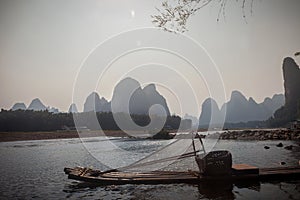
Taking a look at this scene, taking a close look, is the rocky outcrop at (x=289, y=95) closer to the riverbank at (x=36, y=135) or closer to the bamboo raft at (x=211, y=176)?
the riverbank at (x=36, y=135)

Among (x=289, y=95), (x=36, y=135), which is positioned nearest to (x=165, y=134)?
(x=36, y=135)

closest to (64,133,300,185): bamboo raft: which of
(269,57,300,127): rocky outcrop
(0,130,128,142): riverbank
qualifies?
(0,130,128,142): riverbank

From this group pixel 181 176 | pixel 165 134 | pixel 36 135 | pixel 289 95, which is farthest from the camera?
pixel 289 95

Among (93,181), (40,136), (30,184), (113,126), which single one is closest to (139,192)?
(93,181)

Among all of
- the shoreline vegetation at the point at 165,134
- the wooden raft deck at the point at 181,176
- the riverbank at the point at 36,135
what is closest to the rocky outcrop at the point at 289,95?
the shoreline vegetation at the point at 165,134

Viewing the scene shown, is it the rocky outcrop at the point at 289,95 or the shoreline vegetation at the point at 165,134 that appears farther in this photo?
the rocky outcrop at the point at 289,95

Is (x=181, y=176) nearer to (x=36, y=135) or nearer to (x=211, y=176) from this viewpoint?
(x=211, y=176)

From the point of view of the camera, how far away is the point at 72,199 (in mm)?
16156

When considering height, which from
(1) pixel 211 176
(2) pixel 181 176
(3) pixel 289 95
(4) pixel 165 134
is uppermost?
(3) pixel 289 95

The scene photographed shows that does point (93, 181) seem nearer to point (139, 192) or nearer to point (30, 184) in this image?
point (139, 192)

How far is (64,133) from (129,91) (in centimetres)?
8512

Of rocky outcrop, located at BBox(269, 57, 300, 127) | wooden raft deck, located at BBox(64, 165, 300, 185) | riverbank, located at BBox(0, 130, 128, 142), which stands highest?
rocky outcrop, located at BBox(269, 57, 300, 127)

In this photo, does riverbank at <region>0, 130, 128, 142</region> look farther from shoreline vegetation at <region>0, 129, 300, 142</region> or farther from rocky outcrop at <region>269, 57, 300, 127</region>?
rocky outcrop at <region>269, 57, 300, 127</region>

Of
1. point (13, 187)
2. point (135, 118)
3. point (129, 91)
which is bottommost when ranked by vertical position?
point (13, 187)
